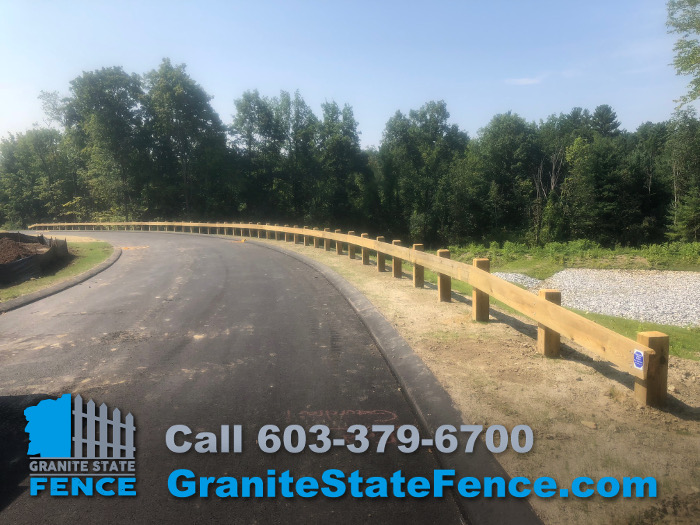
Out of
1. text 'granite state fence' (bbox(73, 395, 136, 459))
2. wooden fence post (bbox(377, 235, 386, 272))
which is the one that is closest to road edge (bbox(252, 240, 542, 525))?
text 'granite state fence' (bbox(73, 395, 136, 459))

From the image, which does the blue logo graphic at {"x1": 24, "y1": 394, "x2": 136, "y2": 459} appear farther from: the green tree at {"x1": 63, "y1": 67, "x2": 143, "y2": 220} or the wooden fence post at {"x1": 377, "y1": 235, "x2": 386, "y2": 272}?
the green tree at {"x1": 63, "y1": 67, "x2": 143, "y2": 220}

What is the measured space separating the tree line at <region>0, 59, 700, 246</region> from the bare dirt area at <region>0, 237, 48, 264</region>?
3108 cm

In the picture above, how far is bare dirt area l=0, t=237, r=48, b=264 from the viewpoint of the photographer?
10.9 m

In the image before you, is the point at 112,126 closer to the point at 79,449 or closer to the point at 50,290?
the point at 50,290

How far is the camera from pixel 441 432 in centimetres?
321

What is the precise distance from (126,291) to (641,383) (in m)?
8.77

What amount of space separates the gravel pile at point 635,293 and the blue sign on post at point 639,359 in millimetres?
8797

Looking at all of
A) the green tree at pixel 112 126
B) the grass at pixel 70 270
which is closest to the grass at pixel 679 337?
the grass at pixel 70 270

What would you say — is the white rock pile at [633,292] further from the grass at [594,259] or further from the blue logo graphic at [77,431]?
the blue logo graphic at [77,431]

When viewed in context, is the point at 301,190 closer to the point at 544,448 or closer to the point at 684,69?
the point at 684,69

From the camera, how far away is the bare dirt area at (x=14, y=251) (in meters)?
10.9

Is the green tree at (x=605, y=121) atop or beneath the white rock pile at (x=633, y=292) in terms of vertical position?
atop

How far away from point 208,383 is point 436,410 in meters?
2.18

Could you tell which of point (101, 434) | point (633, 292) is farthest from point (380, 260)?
point (633, 292)
